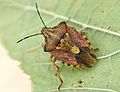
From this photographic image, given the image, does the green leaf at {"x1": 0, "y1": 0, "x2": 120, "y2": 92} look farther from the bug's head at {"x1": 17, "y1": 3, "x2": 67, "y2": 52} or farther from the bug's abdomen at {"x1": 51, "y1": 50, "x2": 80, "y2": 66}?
the bug's head at {"x1": 17, "y1": 3, "x2": 67, "y2": 52}

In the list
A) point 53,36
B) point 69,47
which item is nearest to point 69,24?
point 53,36

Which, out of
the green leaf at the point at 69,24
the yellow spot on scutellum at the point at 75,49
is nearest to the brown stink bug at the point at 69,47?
the yellow spot on scutellum at the point at 75,49

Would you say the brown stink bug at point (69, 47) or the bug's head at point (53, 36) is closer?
the brown stink bug at point (69, 47)

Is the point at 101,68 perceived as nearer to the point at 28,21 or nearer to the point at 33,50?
the point at 33,50

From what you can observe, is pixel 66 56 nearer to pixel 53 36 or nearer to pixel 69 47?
pixel 69 47

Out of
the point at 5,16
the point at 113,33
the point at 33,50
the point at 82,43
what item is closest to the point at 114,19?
the point at 113,33

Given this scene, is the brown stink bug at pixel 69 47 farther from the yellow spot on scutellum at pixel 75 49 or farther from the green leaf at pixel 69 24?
the green leaf at pixel 69 24
